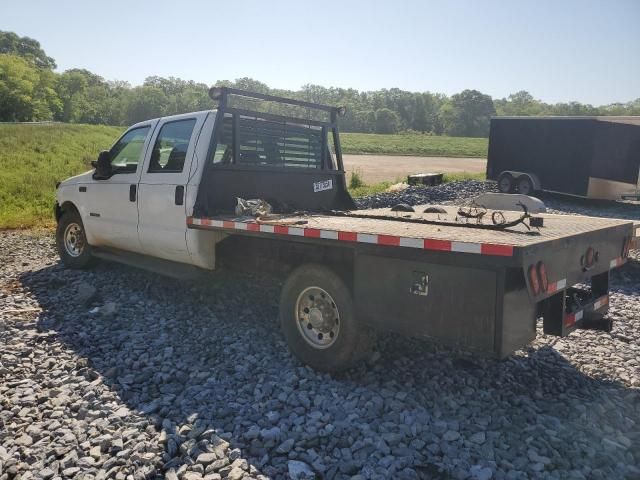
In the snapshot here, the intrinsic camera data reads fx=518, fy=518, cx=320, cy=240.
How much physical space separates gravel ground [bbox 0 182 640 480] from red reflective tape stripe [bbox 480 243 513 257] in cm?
121

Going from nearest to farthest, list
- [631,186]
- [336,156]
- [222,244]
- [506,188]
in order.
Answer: [222,244]
[336,156]
[631,186]
[506,188]

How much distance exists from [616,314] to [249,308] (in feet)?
13.5

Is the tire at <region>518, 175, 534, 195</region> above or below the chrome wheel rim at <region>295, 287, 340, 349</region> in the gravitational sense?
below

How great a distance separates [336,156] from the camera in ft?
21.9

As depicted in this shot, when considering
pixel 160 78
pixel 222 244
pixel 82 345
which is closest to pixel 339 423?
pixel 222 244

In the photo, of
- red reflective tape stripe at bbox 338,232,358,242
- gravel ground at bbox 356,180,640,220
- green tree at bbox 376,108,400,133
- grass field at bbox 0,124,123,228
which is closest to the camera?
red reflective tape stripe at bbox 338,232,358,242

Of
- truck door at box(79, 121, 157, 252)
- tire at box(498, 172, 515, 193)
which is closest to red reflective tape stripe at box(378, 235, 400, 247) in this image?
truck door at box(79, 121, 157, 252)

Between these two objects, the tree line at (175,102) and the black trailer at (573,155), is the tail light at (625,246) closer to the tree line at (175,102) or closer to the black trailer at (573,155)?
the black trailer at (573,155)

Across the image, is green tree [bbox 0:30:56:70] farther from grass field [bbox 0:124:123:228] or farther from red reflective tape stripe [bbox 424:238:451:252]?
red reflective tape stripe [bbox 424:238:451:252]

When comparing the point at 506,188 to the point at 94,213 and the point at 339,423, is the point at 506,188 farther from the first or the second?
the point at 339,423

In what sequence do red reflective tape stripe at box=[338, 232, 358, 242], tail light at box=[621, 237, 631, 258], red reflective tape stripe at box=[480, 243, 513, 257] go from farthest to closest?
tail light at box=[621, 237, 631, 258], red reflective tape stripe at box=[338, 232, 358, 242], red reflective tape stripe at box=[480, 243, 513, 257]

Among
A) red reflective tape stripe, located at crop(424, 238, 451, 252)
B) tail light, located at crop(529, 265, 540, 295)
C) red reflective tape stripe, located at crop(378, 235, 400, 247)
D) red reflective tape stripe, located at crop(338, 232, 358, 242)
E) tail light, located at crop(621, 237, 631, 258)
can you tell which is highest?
red reflective tape stripe, located at crop(424, 238, 451, 252)

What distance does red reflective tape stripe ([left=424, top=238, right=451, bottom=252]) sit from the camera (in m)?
3.22

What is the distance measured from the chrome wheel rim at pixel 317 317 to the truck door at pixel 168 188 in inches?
66.0
